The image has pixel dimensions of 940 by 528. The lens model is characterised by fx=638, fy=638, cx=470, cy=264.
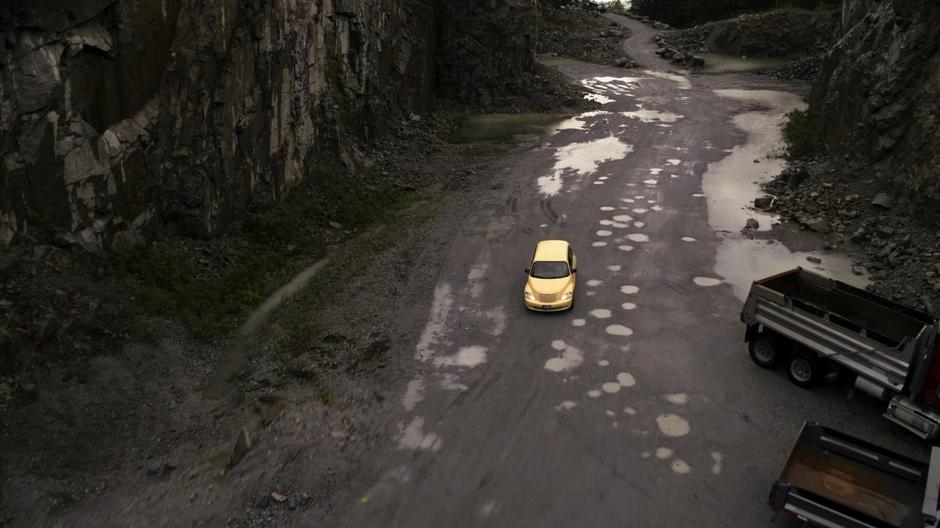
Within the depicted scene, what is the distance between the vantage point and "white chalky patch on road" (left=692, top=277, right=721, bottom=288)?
1732 centimetres

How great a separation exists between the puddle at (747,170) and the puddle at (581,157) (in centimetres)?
449

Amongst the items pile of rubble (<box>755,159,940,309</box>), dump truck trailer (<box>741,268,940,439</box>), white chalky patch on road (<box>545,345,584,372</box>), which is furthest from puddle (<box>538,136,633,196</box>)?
dump truck trailer (<box>741,268,940,439</box>)

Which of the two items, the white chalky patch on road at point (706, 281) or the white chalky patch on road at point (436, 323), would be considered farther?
the white chalky patch on road at point (706, 281)

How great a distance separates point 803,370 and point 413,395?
788 centimetres

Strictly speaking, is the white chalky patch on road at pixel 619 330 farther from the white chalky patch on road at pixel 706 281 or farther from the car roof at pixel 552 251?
the white chalky patch on road at pixel 706 281

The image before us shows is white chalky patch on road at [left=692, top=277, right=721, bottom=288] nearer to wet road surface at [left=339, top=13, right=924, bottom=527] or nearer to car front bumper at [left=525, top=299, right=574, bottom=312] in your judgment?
wet road surface at [left=339, top=13, right=924, bottom=527]

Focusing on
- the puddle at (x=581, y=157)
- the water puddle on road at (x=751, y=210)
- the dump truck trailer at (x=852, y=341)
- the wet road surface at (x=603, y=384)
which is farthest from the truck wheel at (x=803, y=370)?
the puddle at (x=581, y=157)

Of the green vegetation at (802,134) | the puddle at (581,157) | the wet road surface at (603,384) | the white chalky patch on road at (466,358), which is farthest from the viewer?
the green vegetation at (802,134)

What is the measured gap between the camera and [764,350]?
13.5m

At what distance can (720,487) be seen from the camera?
34.1 ft

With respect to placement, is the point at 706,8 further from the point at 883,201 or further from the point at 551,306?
the point at 551,306

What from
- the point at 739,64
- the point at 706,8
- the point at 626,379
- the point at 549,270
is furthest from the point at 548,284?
the point at 706,8

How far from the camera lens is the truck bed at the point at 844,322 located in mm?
11109

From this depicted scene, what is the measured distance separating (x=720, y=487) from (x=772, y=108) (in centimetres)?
3068
